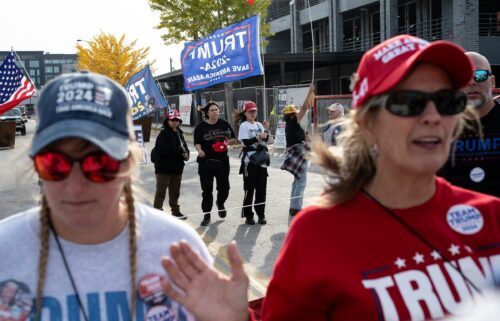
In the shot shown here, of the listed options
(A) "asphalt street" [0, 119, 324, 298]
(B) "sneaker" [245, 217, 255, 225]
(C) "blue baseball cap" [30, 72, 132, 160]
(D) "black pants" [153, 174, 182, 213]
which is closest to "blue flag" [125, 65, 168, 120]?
(A) "asphalt street" [0, 119, 324, 298]

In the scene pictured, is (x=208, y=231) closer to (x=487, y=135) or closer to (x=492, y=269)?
(x=487, y=135)

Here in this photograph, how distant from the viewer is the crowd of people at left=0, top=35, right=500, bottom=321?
69.9 inches

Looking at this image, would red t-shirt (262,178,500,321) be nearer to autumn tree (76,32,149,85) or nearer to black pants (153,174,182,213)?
black pants (153,174,182,213)

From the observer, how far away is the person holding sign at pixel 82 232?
1.76 meters

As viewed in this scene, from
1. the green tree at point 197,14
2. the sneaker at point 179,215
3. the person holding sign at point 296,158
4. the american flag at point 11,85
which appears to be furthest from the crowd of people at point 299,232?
the green tree at point 197,14

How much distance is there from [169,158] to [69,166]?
7.12m

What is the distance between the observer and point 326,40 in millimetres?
37094

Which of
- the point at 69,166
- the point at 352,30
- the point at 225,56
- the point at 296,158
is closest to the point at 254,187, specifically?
the point at 296,158

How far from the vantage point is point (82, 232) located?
1836mm

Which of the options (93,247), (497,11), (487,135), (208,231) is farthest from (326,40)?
(93,247)

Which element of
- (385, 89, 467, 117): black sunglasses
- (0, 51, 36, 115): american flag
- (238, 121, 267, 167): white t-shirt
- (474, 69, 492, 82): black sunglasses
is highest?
(0, 51, 36, 115): american flag

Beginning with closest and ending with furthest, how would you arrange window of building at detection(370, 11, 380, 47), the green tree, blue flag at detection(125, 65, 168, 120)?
blue flag at detection(125, 65, 168, 120), the green tree, window of building at detection(370, 11, 380, 47)

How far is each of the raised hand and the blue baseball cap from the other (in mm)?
397

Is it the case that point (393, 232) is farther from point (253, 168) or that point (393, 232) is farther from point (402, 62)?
point (253, 168)
